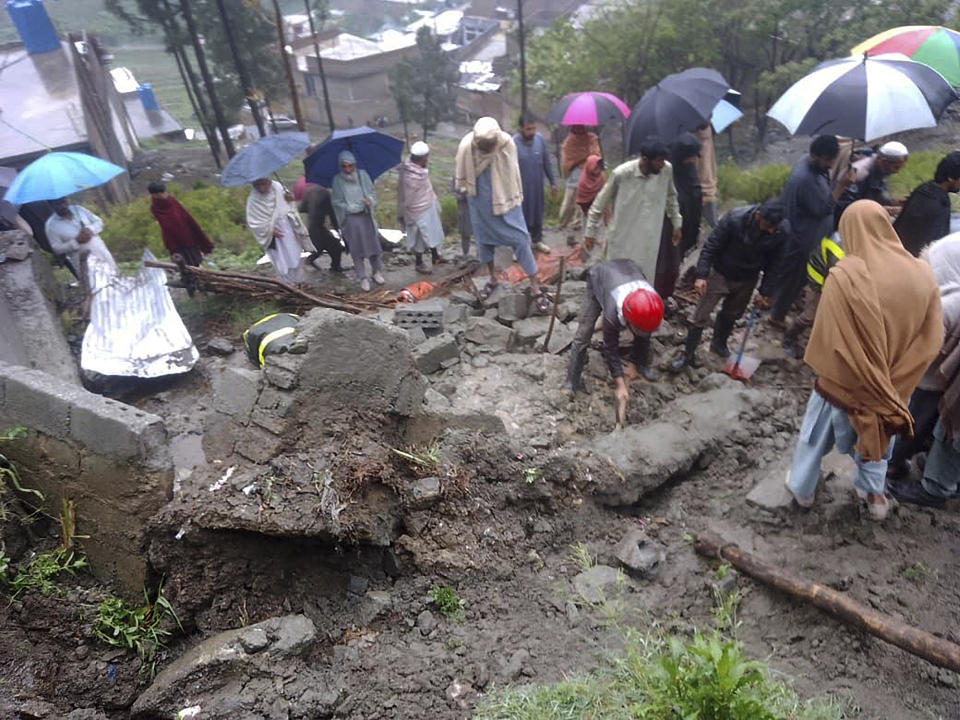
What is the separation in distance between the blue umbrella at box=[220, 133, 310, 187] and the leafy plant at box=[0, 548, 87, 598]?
4.10 m

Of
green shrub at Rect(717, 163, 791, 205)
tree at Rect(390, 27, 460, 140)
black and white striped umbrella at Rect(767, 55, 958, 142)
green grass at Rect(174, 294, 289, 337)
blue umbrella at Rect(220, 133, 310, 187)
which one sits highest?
black and white striped umbrella at Rect(767, 55, 958, 142)

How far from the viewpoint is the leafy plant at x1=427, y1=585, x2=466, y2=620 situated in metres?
3.12

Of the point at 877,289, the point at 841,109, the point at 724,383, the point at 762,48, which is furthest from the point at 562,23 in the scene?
the point at 877,289

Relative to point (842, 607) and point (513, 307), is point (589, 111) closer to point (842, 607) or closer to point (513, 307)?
point (513, 307)

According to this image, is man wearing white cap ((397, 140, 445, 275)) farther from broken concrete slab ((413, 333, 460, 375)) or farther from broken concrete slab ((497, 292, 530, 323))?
broken concrete slab ((413, 333, 460, 375))

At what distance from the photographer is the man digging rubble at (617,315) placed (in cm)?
399

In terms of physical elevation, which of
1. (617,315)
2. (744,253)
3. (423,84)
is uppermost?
(744,253)

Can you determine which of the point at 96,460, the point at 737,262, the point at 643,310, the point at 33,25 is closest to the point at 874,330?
the point at 643,310

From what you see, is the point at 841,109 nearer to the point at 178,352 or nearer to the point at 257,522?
the point at 257,522

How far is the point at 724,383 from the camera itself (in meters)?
4.79

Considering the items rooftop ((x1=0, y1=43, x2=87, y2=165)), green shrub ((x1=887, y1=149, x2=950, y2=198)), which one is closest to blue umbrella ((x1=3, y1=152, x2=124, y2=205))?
green shrub ((x1=887, y1=149, x2=950, y2=198))

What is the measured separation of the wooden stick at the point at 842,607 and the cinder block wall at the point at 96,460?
297 cm

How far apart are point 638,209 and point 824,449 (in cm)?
238

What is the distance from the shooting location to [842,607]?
2750 millimetres
